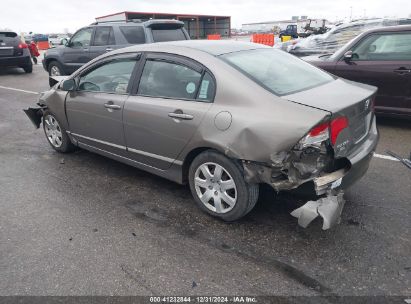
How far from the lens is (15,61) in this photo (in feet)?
43.8

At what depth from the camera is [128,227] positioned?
10.5 ft

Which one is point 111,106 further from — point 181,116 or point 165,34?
point 165,34

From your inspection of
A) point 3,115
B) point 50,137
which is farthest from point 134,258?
point 3,115

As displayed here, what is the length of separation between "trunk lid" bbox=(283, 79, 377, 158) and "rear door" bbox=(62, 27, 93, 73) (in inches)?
335

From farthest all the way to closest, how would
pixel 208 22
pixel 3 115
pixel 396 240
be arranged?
pixel 208 22 → pixel 3 115 → pixel 396 240

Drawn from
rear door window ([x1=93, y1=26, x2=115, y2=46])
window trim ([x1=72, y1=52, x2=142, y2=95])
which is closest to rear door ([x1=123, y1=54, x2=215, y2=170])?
window trim ([x1=72, y1=52, x2=142, y2=95])

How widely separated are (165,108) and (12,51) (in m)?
12.2

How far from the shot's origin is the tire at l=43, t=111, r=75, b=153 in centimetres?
489

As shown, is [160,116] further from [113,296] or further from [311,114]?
[113,296]

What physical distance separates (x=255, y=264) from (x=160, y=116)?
1618mm

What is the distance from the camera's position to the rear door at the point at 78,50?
401 inches

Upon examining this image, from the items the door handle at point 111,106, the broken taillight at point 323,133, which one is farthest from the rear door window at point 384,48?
the door handle at point 111,106

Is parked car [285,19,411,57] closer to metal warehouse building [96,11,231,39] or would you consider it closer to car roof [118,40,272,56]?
car roof [118,40,272,56]

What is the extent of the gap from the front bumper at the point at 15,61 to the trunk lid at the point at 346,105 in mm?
13059
